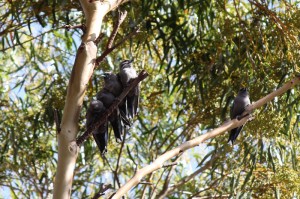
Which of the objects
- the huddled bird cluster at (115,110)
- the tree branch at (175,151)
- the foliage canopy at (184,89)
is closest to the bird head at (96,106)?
the huddled bird cluster at (115,110)

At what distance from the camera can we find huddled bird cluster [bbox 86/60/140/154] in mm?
2275

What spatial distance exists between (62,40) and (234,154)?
1530 millimetres

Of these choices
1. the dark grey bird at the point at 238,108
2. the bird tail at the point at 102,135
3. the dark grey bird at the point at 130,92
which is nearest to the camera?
the bird tail at the point at 102,135

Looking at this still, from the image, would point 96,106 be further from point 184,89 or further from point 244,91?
point 184,89

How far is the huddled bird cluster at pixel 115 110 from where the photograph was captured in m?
2.28

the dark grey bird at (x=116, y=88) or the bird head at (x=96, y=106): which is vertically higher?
the dark grey bird at (x=116, y=88)

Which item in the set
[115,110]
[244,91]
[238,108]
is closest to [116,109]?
[115,110]

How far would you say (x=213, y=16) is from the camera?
3535 mm

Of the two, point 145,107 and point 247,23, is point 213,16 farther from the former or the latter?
point 145,107

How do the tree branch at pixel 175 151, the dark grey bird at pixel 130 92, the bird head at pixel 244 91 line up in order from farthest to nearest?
the bird head at pixel 244 91 → the dark grey bird at pixel 130 92 → the tree branch at pixel 175 151

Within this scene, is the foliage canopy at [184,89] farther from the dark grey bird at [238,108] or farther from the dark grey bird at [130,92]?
the dark grey bird at [130,92]

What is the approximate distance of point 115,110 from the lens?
2.31 metres

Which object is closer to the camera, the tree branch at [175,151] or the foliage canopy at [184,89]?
the tree branch at [175,151]

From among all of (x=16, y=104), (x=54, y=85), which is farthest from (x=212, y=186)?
(x=16, y=104)
